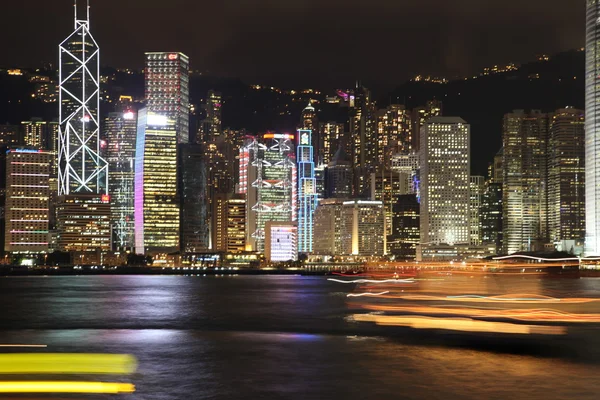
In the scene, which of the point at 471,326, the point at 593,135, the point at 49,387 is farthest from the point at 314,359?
the point at 593,135

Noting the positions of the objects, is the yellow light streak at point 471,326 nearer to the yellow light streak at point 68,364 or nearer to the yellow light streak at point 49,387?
the yellow light streak at point 68,364

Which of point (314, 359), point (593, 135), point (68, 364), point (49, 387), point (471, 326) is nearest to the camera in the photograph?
point (49, 387)

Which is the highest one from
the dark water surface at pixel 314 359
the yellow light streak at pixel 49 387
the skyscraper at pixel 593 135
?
the skyscraper at pixel 593 135

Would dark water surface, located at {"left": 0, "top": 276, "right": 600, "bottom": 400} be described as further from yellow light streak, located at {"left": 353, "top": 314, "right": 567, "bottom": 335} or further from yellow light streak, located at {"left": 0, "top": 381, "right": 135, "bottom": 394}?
yellow light streak, located at {"left": 0, "top": 381, "right": 135, "bottom": 394}

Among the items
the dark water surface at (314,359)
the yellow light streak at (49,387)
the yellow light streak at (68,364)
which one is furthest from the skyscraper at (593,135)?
the yellow light streak at (49,387)

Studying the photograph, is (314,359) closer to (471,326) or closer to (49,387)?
(471,326)

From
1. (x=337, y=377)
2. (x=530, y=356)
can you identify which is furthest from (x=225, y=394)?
(x=530, y=356)
